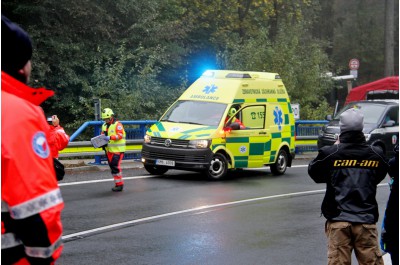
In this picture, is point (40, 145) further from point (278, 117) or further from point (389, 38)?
point (389, 38)

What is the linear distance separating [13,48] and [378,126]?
1862cm

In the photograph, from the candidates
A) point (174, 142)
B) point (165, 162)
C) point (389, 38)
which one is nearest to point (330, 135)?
point (174, 142)

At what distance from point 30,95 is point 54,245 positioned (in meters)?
0.60

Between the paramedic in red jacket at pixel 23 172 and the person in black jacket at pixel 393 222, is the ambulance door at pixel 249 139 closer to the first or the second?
the person in black jacket at pixel 393 222

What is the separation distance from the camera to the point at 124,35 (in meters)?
25.8

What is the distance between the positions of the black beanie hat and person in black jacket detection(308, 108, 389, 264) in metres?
3.23

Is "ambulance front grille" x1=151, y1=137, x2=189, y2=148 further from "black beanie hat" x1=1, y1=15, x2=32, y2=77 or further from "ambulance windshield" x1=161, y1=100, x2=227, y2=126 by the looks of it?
"black beanie hat" x1=1, y1=15, x2=32, y2=77

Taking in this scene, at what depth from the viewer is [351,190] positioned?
5.59 m

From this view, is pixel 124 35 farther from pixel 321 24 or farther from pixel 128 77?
pixel 321 24

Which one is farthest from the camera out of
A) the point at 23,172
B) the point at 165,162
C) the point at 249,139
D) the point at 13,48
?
the point at 249,139

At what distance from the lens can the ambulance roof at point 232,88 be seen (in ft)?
55.3

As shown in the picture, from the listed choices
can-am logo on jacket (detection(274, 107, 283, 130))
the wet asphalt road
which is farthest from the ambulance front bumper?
can-am logo on jacket (detection(274, 107, 283, 130))

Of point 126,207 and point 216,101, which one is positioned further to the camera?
point 216,101

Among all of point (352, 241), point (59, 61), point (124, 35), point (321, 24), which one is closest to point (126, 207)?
point (352, 241)
